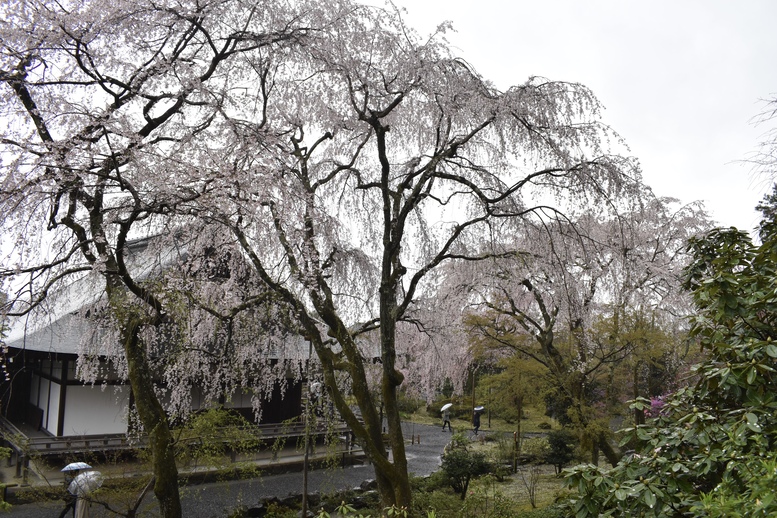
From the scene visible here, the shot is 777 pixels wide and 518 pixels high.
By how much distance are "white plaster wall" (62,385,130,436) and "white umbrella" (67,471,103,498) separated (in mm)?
5937

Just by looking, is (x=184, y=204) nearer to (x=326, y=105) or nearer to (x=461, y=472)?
(x=326, y=105)

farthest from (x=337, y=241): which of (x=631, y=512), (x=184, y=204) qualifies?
(x=631, y=512)

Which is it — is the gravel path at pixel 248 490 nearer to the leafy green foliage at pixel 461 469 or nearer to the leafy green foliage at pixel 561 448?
the leafy green foliage at pixel 461 469

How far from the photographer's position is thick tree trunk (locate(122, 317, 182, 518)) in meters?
5.32

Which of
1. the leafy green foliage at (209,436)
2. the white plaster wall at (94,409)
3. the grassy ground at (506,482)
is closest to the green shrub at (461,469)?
the grassy ground at (506,482)

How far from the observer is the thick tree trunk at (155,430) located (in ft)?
17.5

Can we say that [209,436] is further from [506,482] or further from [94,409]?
[506,482]

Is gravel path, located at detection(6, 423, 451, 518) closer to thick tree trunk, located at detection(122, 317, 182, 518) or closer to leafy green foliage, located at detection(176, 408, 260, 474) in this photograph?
leafy green foliage, located at detection(176, 408, 260, 474)

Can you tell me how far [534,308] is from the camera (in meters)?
12.6

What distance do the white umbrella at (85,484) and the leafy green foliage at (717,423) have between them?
15.7 ft

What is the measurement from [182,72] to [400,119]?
277cm

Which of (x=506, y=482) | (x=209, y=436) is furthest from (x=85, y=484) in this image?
(x=506, y=482)

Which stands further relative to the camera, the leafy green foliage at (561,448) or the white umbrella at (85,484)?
the leafy green foliage at (561,448)

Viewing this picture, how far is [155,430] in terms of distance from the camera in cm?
532
